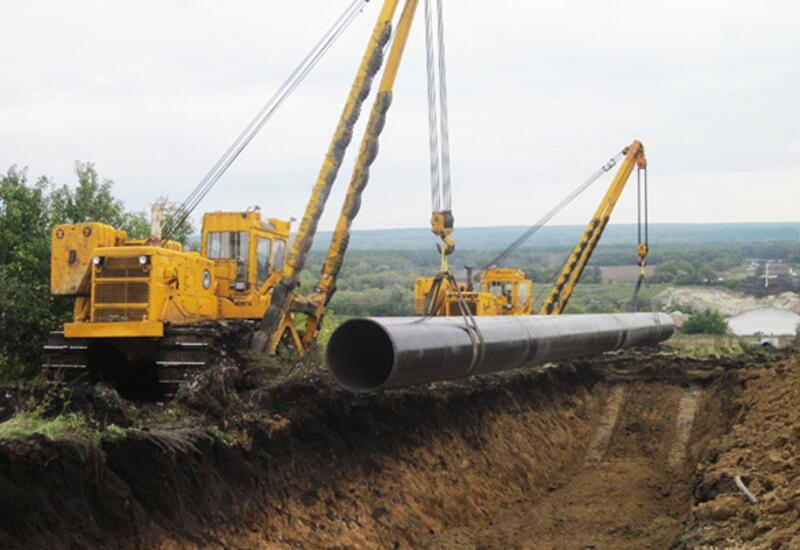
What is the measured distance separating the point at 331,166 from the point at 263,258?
2285mm

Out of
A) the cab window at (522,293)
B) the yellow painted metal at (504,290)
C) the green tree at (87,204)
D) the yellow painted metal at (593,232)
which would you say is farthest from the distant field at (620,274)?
the green tree at (87,204)

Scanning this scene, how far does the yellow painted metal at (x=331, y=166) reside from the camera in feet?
Result: 54.6

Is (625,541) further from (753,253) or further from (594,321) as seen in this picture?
(753,253)

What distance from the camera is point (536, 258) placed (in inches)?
5418

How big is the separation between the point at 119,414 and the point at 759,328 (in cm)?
5900

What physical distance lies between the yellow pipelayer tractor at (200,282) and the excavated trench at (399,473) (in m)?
3.12

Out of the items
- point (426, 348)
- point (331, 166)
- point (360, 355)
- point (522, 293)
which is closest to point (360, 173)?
point (331, 166)

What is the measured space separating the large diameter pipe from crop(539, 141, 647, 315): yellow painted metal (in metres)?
19.0

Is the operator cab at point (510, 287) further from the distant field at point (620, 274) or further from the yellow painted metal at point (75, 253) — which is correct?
the distant field at point (620, 274)

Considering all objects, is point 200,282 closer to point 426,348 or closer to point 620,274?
point 426,348

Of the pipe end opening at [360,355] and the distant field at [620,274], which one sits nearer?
the pipe end opening at [360,355]

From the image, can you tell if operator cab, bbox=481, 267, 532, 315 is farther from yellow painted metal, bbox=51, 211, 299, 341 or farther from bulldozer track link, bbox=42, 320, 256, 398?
bulldozer track link, bbox=42, 320, 256, 398

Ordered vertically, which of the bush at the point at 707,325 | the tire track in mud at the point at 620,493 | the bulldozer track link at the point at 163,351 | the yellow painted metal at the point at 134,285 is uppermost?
the yellow painted metal at the point at 134,285

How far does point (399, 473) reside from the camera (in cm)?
1224
